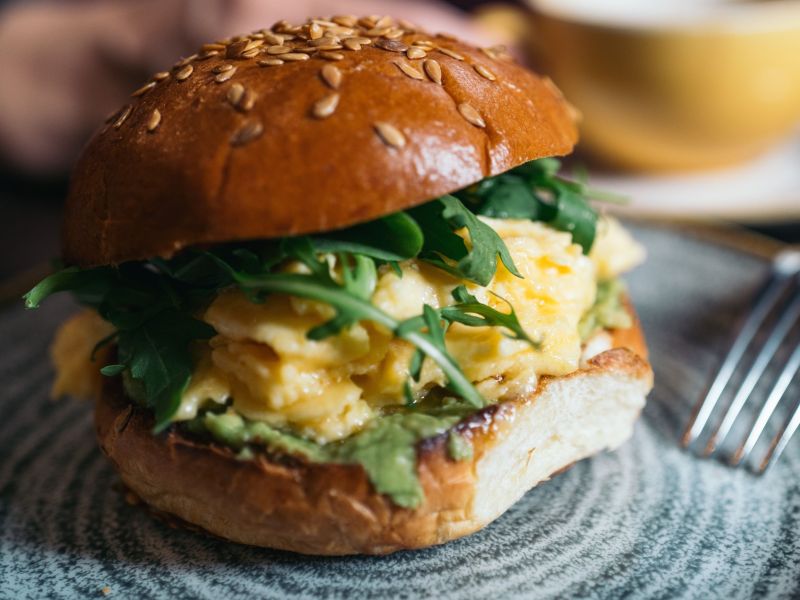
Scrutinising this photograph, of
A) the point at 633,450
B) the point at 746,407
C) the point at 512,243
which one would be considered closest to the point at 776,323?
the point at 746,407

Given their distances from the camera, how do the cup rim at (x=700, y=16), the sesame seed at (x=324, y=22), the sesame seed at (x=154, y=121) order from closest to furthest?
1. the sesame seed at (x=154, y=121)
2. the sesame seed at (x=324, y=22)
3. the cup rim at (x=700, y=16)

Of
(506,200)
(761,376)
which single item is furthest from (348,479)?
(761,376)

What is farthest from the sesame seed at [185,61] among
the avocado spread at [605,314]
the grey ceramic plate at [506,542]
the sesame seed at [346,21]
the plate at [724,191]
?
the plate at [724,191]

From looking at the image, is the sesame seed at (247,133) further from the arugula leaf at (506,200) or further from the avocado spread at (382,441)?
the arugula leaf at (506,200)

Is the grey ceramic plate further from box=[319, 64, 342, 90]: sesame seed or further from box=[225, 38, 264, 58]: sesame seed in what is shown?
box=[225, 38, 264, 58]: sesame seed

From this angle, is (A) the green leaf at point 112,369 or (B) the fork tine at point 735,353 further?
(B) the fork tine at point 735,353

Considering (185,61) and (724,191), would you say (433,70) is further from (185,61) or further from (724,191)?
(724,191)

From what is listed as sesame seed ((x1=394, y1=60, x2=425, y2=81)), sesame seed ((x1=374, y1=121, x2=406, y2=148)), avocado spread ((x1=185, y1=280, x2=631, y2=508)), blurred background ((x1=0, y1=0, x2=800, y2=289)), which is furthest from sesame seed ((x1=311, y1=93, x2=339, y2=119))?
blurred background ((x1=0, y1=0, x2=800, y2=289))
